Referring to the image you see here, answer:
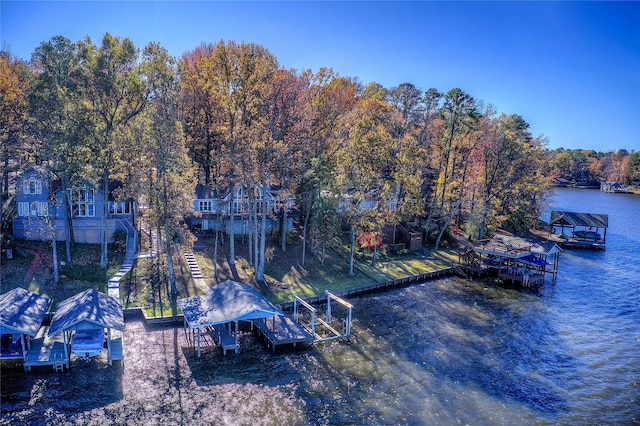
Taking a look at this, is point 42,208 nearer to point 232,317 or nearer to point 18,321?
point 18,321

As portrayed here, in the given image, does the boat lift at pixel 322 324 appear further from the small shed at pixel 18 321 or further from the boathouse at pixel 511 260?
the boathouse at pixel 511 260

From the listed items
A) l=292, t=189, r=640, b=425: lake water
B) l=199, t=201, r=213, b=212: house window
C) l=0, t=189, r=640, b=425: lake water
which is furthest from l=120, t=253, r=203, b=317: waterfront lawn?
l=292, t=189, r=640, b=425: lake water

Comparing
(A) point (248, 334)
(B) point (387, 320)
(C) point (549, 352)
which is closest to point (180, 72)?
(A) point (248, 334)

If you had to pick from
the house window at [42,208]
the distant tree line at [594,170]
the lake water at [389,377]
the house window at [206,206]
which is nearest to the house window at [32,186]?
the house window at [42,208]

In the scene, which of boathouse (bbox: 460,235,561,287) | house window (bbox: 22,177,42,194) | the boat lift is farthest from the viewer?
boathouse (bbox: 460,235,561,287)

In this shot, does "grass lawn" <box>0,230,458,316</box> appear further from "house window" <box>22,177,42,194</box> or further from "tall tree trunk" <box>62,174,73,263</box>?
"house window" <box>22,177,42,194</box>

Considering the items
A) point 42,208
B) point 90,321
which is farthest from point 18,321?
point 42,208
